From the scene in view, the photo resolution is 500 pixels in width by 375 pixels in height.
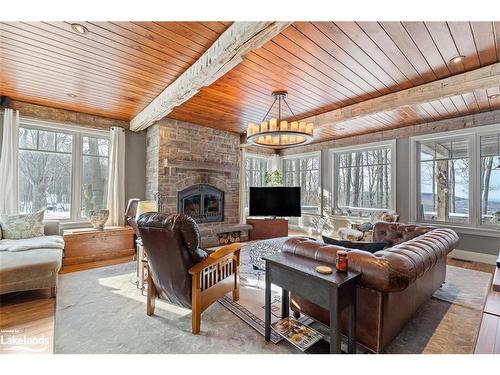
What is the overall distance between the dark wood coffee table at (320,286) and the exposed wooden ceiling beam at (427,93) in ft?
9.30

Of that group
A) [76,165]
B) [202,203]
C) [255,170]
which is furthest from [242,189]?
[76,165]

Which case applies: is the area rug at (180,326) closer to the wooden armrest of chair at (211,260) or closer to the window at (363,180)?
the wooden armrest of chair at (211,260)

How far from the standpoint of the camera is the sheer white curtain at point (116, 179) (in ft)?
15.3

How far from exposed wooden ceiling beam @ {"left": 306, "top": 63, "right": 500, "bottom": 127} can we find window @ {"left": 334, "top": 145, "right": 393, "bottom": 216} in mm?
2327

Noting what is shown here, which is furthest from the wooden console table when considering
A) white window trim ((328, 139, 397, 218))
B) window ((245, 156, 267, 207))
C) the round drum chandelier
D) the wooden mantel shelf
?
white window trim ((328, 139, 397, 218))

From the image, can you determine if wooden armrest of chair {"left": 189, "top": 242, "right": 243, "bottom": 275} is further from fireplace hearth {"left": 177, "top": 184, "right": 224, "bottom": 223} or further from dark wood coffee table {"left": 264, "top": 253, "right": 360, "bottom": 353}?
fireplace hearth {"left": 177, "top": 184, "right": 224, "bottom": 223}

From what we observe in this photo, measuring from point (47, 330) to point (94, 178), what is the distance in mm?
3272

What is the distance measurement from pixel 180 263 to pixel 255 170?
569cm

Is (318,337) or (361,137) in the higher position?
(361,137)

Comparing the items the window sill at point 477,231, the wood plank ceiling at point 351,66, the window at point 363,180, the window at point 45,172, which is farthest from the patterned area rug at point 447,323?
the window at point 45,172

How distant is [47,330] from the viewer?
2.09 meters
